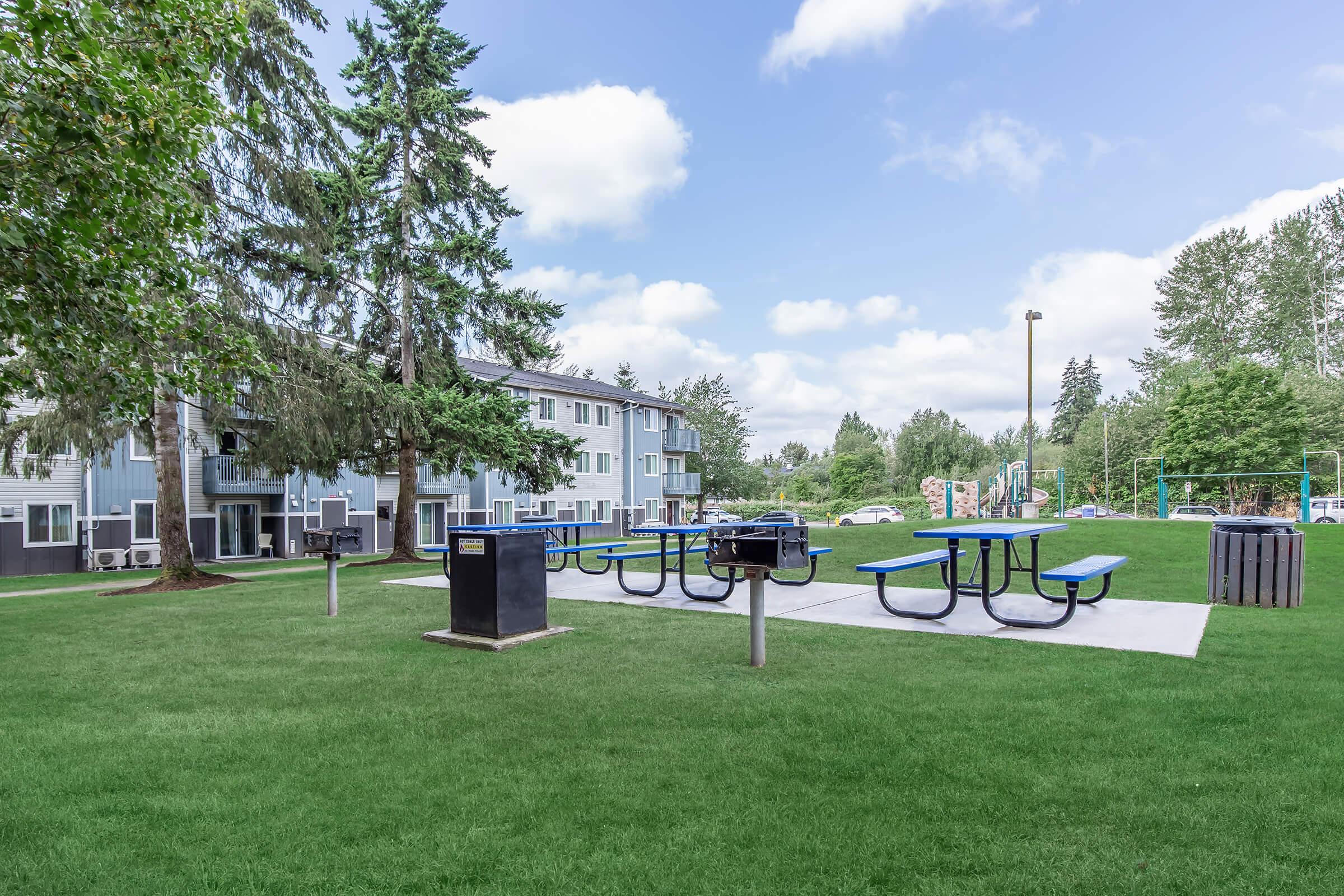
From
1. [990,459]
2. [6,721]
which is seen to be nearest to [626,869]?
[6,721]

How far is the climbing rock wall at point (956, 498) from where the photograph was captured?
36.5 m

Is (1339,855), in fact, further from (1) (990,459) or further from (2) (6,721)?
(1) (990,459)

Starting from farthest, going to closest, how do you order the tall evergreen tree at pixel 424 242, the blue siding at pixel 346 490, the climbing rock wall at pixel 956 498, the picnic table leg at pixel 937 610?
1. the climbing rock wall at pixel 956 498
2. the blue siding at pixel 346 490
3. the tall evergreen tree at pixel 424 242
4. the picnic table leg at pixel 937 610

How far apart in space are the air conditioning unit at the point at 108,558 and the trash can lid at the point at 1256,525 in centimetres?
2884

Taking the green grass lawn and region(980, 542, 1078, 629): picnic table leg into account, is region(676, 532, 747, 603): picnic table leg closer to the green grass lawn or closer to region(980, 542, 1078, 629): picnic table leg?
the green grass lawn

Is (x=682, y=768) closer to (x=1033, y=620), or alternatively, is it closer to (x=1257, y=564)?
(x=1033, y=620)

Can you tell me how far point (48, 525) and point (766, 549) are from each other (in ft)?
87.8

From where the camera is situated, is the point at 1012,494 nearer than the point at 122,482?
No

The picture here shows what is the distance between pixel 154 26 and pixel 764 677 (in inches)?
255

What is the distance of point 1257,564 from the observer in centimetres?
969

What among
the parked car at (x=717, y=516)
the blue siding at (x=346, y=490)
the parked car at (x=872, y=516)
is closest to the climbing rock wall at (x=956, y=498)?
the parked car at (x=872, y=516)

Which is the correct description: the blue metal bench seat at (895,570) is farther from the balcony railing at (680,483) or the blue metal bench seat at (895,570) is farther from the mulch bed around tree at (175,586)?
the balcony railing at (680,483)

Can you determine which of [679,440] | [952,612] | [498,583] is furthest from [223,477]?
[952,612]

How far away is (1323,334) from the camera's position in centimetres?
4822
